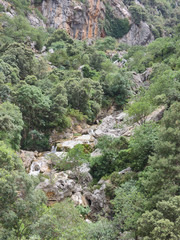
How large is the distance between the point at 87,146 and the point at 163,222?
19783mm

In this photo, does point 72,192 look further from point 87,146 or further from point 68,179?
point 87,146

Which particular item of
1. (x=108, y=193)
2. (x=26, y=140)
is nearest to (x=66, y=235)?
(x=108, y=193)

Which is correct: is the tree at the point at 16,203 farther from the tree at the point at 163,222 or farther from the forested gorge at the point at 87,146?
the tree at the point at 163,222

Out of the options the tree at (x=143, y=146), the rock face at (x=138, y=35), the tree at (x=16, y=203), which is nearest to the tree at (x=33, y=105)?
the tree at (x=143, y=146)

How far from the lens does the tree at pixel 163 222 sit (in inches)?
482

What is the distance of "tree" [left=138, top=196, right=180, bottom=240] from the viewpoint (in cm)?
1223

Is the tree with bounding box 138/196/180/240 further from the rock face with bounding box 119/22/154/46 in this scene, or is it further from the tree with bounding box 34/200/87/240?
the rock face with bounding box 119/22/154/46

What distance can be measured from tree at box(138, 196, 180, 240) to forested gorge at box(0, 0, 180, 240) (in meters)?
0.05

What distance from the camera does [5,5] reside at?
2827 inches

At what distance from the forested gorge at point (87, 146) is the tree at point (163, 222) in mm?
54

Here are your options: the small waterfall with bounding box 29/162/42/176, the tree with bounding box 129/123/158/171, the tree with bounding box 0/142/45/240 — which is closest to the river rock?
the small waterfall with bounding box 29/162/42/176

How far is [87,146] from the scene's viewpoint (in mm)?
31516

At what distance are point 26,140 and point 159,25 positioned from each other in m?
95.9

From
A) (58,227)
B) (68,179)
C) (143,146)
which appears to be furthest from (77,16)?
(58,227)
